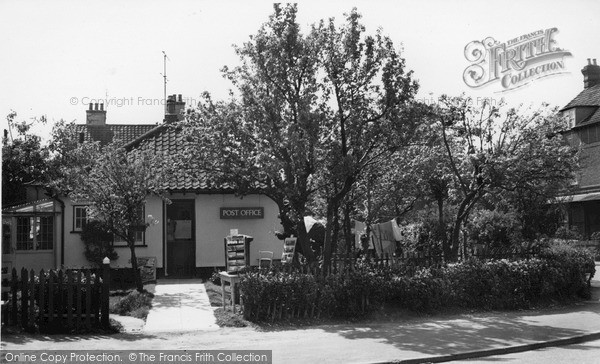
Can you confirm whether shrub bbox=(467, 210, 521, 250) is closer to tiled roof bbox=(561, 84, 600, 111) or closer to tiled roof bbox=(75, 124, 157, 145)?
tiled roof bbox=(75, 124, 157, 145)

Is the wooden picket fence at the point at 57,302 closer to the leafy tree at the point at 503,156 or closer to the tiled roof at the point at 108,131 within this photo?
the leafy tree at the point at 503,156

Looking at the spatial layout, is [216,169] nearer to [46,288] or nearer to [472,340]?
[46,288]

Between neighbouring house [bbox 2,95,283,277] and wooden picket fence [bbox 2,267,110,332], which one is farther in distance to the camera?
neighbouring house [bbox 2,95,283,277]

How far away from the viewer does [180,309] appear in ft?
49.0

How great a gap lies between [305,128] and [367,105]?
74.1 inches

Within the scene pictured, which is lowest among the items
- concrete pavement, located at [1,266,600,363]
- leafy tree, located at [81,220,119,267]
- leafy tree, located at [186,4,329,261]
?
concrete pavement, located at [1,266,600,363]

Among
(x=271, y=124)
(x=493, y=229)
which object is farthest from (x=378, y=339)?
(x=493, y=229)

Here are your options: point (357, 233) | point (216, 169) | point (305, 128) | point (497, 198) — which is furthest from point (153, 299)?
point (357, 233)

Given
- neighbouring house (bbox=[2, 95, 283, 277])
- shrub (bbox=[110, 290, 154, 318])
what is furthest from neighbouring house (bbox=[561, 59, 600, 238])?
shrub (bbox=[110, 290, 154, 318])

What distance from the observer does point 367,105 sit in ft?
47.1

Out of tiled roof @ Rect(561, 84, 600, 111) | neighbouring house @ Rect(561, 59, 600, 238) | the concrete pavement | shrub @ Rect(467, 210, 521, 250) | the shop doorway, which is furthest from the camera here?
tiled roof @ Rect(561, 84, 600, 111)

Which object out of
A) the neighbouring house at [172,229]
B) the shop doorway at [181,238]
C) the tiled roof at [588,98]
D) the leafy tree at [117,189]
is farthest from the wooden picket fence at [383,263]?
the tiled roof at [588,98]

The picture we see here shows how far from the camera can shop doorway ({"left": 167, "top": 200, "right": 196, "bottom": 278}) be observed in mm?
21891

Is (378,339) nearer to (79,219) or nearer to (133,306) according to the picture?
(133,306)
